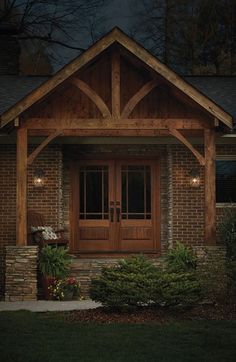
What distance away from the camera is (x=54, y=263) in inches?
490

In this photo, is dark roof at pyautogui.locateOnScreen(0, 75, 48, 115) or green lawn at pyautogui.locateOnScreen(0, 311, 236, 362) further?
dark roof at pyautogui.locateOnScreen(0, 75, 48, 115)

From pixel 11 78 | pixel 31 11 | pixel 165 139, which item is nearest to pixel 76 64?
pixel 165 139

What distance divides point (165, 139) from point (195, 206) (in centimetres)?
167

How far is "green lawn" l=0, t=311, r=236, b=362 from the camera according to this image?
23.6ft

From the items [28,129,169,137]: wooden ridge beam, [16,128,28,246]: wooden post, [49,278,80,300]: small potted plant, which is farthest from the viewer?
[28,129,169,137]: wooden ridge beam

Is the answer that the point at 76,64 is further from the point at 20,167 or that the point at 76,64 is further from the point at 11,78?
the point at 11,78

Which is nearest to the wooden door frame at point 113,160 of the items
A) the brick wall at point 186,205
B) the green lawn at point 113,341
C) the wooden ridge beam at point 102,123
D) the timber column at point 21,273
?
the brick wall at point 186,205

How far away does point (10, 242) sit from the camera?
50.3ft

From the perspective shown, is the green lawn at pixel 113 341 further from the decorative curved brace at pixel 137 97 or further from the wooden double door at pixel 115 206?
the wooden double door at pixel 115 206

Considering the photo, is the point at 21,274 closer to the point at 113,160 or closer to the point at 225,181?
the point at 113,160

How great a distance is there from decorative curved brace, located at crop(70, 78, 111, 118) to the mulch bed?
151 inches

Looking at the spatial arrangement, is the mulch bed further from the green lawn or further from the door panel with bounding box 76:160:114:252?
the door panel with bounding box 76:160:114:252

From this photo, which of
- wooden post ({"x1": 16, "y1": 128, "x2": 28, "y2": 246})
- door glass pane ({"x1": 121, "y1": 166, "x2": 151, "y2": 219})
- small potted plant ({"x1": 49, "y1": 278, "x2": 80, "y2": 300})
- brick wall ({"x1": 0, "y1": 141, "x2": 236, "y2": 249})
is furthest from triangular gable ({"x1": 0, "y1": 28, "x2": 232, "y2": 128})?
door glass pane ({"x1": 121, "y1": 166, "x2": 151, "y2": 219})

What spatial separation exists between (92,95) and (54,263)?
309cm
